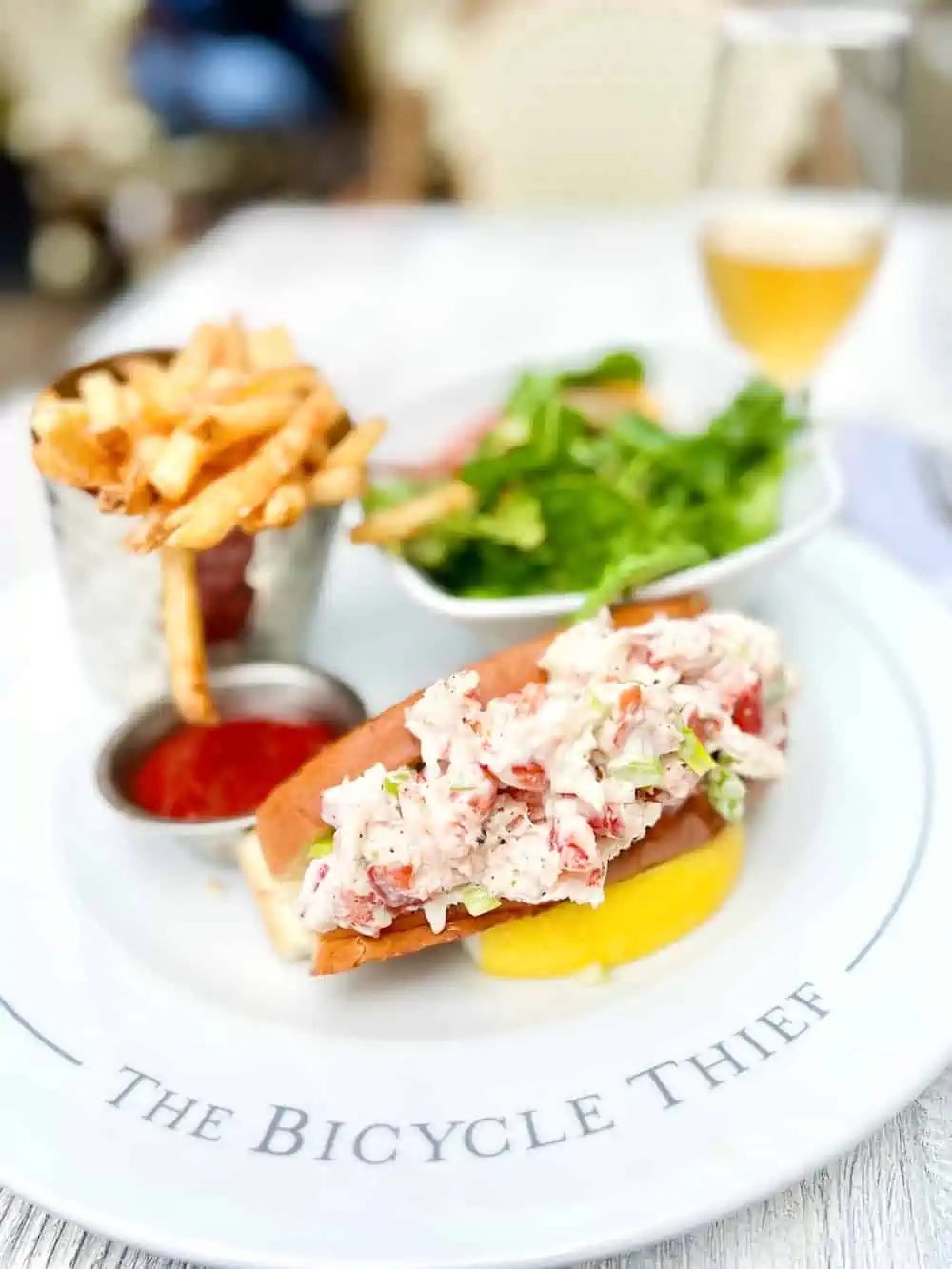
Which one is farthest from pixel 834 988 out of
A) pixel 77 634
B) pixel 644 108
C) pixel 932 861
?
pixel 644 108

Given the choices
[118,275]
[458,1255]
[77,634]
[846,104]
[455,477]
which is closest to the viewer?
[458,1255]

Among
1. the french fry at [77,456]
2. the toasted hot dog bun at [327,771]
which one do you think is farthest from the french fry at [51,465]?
the toasted hot dog bun at [327,771]

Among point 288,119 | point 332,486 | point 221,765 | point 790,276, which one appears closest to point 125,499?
point 332,486

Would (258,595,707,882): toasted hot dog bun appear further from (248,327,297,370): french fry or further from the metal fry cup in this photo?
(248,327,297,370): french fry

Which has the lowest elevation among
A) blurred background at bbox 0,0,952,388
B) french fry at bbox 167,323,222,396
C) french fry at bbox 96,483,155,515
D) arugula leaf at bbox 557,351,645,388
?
blurred background at bbox 0,0,952,388

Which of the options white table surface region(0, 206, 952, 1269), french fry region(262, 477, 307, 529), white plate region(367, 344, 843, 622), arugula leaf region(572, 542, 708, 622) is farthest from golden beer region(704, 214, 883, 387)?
french fry region(262, 477, 307, 529)

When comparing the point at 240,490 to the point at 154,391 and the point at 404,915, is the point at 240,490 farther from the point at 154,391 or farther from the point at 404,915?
the point at 404,915

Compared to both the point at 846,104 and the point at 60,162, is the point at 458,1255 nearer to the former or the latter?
the point at 846,104
